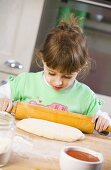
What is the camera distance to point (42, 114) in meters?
1.02

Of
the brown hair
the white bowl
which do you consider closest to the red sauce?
the white bowl

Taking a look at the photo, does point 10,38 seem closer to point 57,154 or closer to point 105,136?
point 105,136

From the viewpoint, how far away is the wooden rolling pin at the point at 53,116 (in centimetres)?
102

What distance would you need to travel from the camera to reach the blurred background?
6.95ft

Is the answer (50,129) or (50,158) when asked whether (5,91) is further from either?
(50,158)

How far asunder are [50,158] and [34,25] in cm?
149

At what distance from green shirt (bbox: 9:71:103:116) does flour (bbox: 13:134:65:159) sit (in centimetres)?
42

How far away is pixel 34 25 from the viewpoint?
2.14 meters

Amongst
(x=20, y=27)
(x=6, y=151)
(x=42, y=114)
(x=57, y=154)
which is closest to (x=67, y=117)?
(x=42, y=114)

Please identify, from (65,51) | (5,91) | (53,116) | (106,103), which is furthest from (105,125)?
(106,103)

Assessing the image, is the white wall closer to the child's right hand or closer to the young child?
the young child

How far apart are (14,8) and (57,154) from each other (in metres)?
1.49

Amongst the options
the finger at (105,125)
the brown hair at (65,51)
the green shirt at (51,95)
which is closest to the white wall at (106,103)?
the green shirt at (51,95)

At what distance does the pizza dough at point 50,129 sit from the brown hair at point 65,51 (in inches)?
9.4
